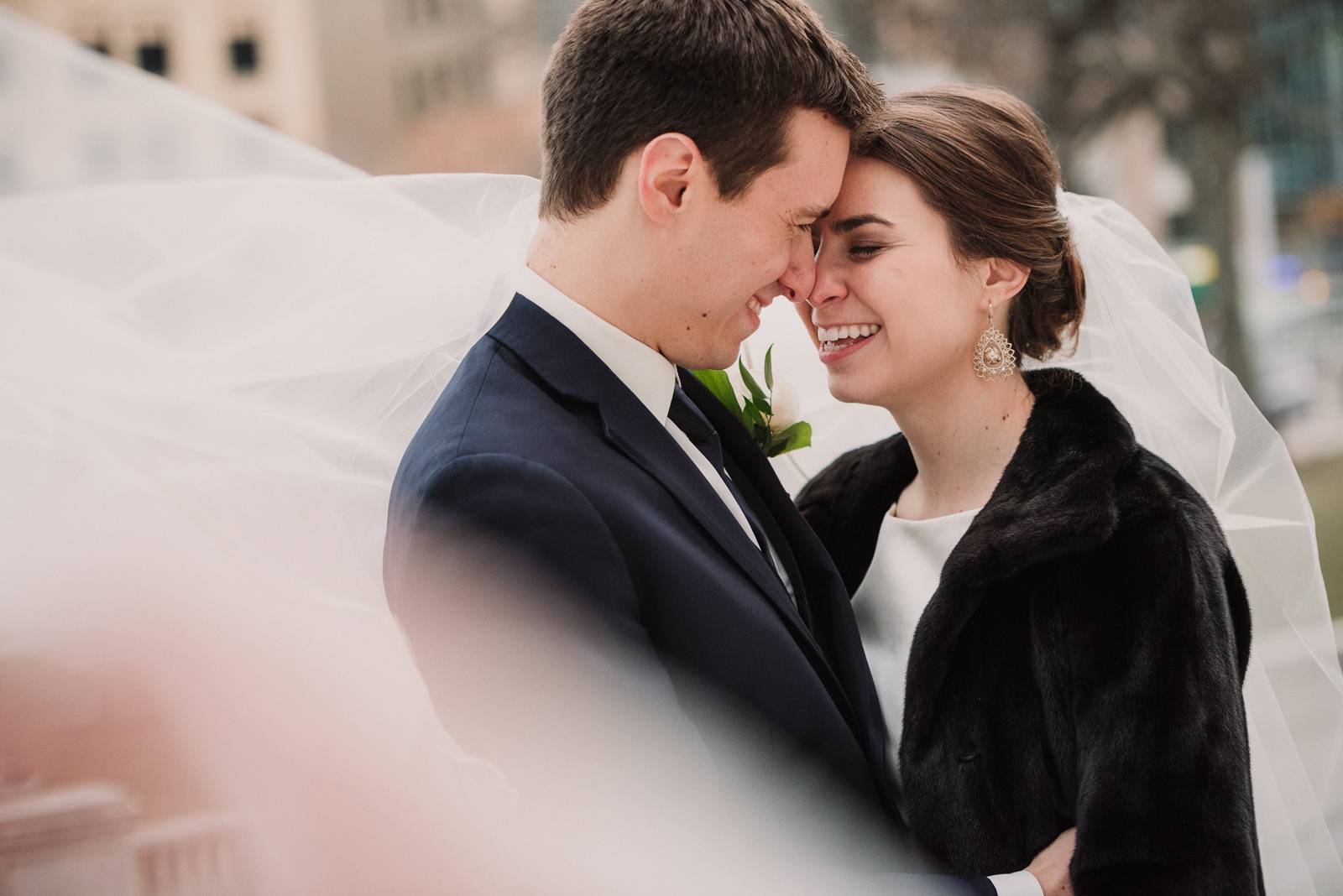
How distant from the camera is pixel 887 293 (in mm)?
2598

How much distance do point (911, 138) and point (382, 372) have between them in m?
1.19

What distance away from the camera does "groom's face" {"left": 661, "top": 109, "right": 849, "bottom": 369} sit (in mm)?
2254

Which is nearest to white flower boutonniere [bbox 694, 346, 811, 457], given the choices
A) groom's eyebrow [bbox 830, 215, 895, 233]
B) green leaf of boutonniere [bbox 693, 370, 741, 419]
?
green leaf of boutonniere [bbox 693, 370, 741, 419]

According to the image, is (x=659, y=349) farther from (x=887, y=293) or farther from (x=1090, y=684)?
(x=1090, y=684)

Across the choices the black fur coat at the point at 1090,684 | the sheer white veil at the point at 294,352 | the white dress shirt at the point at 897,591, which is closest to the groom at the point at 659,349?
the black fur coat at the point at 1090,684

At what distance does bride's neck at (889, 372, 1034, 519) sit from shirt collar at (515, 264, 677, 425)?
2.30 ft

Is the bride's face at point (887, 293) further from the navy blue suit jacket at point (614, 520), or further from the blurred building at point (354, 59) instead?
the blurred building at point (354, 59)

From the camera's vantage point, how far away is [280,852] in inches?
70.6

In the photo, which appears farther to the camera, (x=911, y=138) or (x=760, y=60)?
(x=911, y=138)

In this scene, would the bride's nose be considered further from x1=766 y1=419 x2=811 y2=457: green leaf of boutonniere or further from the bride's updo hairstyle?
x1=766 y1=419 x2=811 y2=457: green leaf of boutonniere

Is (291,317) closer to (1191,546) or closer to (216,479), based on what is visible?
(216,479)

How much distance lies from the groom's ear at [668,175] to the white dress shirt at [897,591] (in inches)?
38.1

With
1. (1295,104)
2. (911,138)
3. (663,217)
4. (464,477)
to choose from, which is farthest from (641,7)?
(1295,104)

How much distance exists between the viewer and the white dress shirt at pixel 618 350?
7.31 feet
